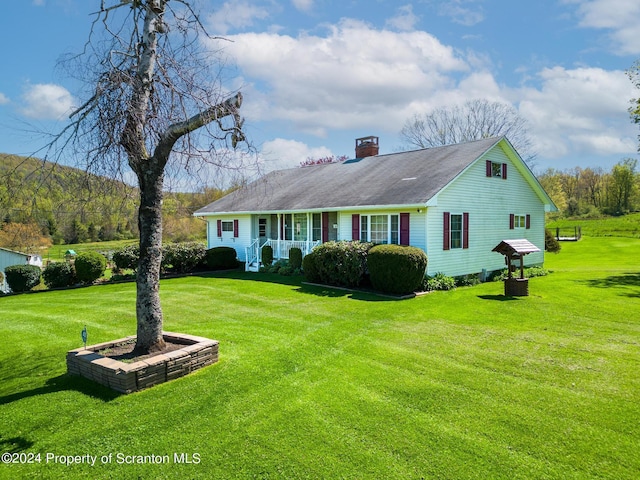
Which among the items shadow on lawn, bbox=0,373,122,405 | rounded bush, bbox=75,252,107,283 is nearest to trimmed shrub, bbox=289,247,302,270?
rounded bush, bbox=75,252,107,283

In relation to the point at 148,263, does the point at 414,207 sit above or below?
above

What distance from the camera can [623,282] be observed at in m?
14.3

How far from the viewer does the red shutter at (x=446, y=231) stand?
1398cm

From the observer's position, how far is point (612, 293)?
11.9m

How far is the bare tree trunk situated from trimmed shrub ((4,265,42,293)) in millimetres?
12344

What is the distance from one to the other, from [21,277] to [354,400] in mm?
15104

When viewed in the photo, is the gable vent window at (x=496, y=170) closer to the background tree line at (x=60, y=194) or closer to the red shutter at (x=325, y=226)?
the red shutter at (x=325, y=226)

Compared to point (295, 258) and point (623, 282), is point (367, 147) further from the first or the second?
point (623, 282)

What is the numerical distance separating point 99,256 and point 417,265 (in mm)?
12216

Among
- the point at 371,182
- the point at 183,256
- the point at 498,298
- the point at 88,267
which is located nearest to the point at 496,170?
the point at 371,182

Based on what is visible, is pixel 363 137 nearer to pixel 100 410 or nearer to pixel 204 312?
pixel 204 312

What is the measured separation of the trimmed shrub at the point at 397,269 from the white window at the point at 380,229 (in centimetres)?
218

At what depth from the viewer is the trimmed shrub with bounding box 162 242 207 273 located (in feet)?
57.7

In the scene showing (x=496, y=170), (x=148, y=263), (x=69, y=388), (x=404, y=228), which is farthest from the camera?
(x=496, y=170)
